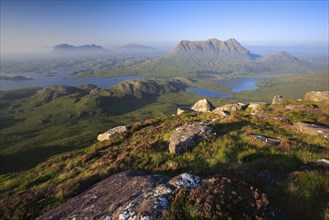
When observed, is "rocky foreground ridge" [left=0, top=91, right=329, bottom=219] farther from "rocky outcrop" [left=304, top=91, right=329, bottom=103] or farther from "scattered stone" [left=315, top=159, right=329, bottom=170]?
"rocky outcrop" [left=304, top=91, right=329, bottom=103]

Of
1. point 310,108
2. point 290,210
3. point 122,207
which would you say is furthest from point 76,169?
point 310,108

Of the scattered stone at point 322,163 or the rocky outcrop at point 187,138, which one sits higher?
the scattered stone at point 322,163

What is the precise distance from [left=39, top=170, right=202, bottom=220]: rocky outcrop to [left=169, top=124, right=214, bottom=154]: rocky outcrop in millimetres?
5819

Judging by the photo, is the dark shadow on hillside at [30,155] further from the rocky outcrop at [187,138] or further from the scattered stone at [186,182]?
the scattered stone at [186,182]

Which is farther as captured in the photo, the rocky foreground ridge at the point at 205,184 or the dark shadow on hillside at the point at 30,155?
the dark shadow on hillside at the point at 30,155

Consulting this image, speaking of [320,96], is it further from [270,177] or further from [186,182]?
[186,182]

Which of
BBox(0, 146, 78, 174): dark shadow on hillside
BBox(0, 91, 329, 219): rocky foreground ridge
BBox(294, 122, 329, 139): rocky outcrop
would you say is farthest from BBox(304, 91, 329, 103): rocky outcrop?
BBox(0, 146, 78, 174): dark shadow on hillside

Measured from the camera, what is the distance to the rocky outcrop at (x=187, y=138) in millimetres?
15144

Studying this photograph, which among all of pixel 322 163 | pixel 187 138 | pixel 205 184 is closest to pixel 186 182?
pixel 205 184

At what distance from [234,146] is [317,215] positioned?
7135mm

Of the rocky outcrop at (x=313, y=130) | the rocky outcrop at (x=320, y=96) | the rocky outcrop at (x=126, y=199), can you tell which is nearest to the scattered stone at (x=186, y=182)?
the rocky outcrop at (x=126, y=199)

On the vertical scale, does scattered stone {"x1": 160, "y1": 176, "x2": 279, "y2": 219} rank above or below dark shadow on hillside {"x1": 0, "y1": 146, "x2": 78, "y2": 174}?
above

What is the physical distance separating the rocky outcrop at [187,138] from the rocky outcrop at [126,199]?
19.1 ft

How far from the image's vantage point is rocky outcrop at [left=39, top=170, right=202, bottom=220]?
6.82 metres
